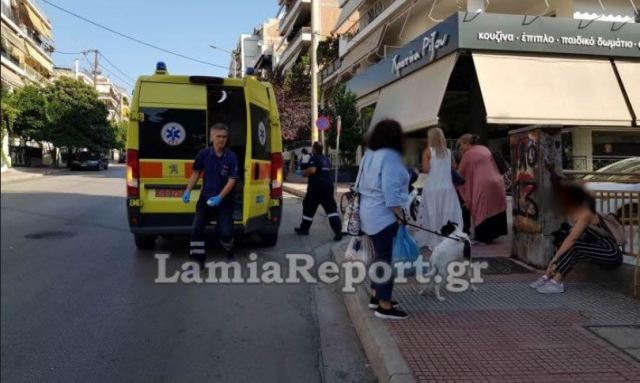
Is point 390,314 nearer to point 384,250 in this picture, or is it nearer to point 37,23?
point 384,250

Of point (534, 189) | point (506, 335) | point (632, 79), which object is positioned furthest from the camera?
point (632, 79)

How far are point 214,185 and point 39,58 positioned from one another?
15.3 feet

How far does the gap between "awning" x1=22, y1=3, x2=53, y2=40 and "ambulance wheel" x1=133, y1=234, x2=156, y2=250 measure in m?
6.71

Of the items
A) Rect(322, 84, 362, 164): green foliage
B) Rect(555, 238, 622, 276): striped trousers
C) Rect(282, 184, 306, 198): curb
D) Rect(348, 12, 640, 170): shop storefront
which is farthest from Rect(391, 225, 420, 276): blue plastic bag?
Rect(322, 84, 362, 164): green foliage

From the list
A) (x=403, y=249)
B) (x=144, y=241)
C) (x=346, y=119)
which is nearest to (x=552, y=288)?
(x=403, y=249)

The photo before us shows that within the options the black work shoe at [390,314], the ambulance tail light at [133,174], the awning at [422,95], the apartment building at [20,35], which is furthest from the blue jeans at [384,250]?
the awning at [422,95]

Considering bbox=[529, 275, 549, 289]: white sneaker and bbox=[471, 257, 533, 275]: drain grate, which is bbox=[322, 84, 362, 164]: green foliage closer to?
bbox=[471, 257, 533, 275]: drain grate

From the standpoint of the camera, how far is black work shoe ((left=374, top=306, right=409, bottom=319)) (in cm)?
470

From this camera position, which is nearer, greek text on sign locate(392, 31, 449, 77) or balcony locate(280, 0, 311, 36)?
greek text on sign locate(392, 31, 449, 77)

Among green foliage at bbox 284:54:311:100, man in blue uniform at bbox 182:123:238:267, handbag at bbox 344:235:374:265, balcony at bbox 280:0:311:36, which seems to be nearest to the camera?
handbag at bbox 344:235:374:265

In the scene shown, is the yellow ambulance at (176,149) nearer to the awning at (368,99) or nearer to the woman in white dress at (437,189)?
the woman in white dress at (437,189)

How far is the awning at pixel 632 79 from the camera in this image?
639 inches

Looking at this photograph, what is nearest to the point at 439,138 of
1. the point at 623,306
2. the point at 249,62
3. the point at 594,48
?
the point at 623,306

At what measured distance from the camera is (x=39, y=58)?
198 cm
